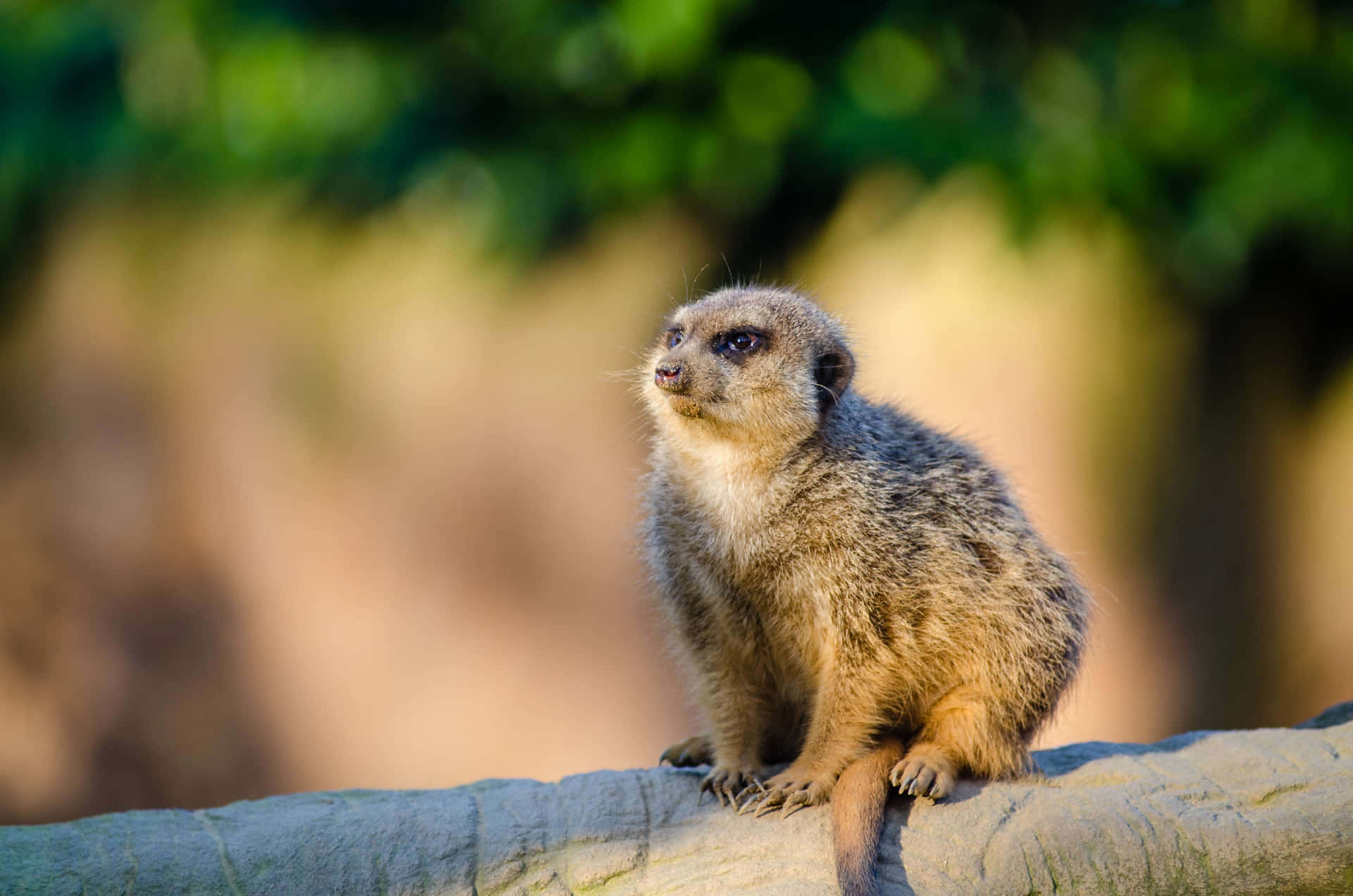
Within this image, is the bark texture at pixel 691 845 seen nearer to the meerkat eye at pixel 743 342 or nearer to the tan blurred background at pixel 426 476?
the meerkat eye at pixel 743 342

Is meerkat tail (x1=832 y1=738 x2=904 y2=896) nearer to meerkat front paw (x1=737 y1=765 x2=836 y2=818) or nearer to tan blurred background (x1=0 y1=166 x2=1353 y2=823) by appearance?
meerkat front paw (x1=737 y1=765 x2=836 y2=818)

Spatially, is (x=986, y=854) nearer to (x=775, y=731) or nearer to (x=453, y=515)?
(x=775, y=731)

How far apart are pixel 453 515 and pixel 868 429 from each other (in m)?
3.70

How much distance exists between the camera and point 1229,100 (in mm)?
5051

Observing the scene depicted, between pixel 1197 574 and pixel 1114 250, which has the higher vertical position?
pixel 1114 250

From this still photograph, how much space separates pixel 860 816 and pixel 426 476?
4.25 metres

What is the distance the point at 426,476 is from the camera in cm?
630

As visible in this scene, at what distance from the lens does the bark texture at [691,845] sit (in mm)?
2451

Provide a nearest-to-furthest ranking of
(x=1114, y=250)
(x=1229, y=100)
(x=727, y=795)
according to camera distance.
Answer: (x=727, y=795), (x=1229, y=100), (x=1114, y=250)

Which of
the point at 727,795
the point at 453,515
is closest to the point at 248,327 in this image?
the point at 453,515

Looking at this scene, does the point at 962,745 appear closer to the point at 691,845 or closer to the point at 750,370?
the point at 691,845

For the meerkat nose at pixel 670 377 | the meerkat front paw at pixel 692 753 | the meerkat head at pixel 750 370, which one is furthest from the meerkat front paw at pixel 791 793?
the meerkat nose at pixel 670 377

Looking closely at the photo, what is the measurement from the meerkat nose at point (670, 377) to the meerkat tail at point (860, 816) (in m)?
0.93

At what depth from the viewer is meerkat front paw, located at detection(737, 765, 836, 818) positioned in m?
2.58
